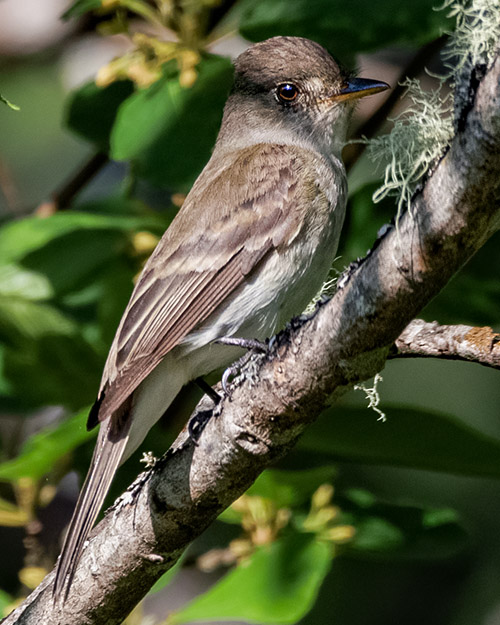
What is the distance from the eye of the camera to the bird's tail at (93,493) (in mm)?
2482

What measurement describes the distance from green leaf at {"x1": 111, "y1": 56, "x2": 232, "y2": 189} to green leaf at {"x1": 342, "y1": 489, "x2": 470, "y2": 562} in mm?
1319

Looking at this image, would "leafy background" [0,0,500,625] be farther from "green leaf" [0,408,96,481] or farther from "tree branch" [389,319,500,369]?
"tree branch" [389,319,500,369]

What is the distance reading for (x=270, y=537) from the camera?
308 cm

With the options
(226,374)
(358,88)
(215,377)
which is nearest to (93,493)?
(226,374)

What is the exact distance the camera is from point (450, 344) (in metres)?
2.04

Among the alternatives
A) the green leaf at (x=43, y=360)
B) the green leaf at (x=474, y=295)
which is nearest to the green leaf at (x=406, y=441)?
the green leaf at (x=474, y=295)

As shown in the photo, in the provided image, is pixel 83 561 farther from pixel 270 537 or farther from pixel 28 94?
pixel 28 94

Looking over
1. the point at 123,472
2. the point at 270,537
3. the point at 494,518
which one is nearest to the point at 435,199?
the point at 270,537

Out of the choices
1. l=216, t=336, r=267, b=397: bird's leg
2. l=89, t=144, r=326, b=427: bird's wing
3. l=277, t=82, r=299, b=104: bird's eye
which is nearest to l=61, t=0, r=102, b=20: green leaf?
l=277, t=82, r=299, b=104: bird's eye

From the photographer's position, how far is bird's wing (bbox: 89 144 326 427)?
289cm

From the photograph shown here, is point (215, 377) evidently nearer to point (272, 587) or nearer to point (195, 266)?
point (195, 266)

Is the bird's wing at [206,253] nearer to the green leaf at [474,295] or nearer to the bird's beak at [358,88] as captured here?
the bird's beak at [358,88]

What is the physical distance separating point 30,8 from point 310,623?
4.11 metres

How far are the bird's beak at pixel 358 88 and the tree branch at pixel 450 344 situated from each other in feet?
4.66
